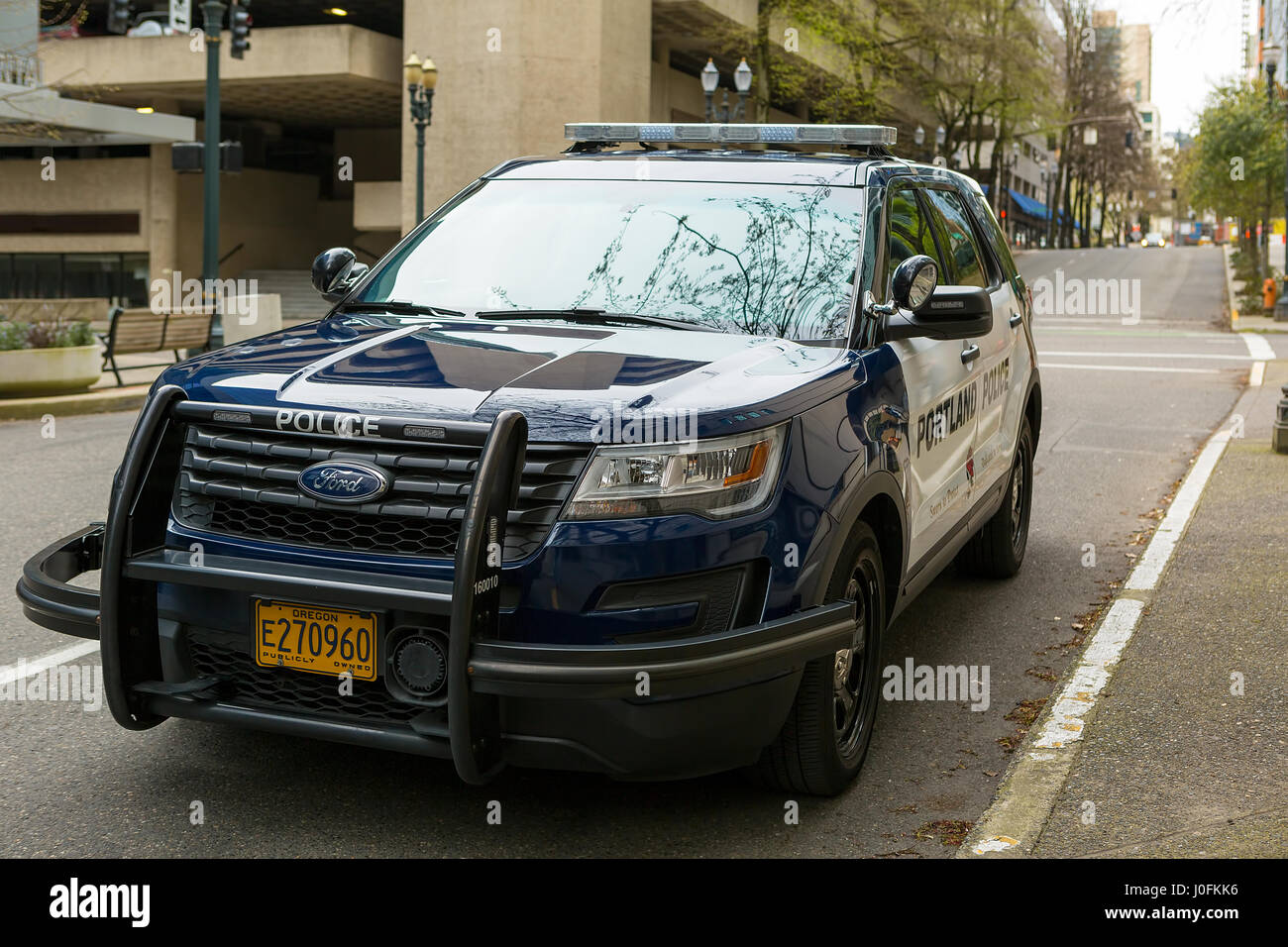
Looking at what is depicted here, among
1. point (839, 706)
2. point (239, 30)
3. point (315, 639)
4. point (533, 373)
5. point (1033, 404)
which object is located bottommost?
point (839, 706)

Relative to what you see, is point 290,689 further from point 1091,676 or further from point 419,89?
point 419,89

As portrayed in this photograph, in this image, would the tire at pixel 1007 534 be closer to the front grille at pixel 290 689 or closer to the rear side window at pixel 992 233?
the rear side window at pixel 992 233

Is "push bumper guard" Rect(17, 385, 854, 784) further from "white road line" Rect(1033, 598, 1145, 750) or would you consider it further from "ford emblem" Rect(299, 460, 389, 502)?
"white road line" Rect(1033, 598, 1145, 750)

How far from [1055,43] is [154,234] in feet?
161

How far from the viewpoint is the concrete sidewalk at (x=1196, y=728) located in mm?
3977

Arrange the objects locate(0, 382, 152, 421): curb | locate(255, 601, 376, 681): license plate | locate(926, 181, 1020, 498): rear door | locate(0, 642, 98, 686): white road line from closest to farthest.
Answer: locate(255, 601, 376, 681): license plate, locate(0, 642, 98, 686): white road line, locate(926, 181, 1020, 498): rear door, locate(0, 382, 152, 421): curb

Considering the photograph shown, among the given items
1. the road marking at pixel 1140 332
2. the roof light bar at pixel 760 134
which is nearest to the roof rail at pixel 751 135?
the roof light bar at pixel 760 134

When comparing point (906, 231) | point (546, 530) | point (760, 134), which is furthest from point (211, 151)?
point (546, 530)

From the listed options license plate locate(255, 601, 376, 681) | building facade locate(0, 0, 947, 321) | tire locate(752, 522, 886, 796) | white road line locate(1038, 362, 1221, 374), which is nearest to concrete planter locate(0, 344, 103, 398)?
white road line locate(1038, 362, 1221, 374)

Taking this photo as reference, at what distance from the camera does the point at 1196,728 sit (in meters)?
4.93

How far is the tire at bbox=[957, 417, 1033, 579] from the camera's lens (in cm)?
708

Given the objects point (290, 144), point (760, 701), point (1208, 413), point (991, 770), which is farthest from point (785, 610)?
point (290, 144)

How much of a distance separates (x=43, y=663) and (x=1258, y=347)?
79.0 feet

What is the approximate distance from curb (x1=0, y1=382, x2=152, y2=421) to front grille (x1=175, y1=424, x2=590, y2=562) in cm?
1169
